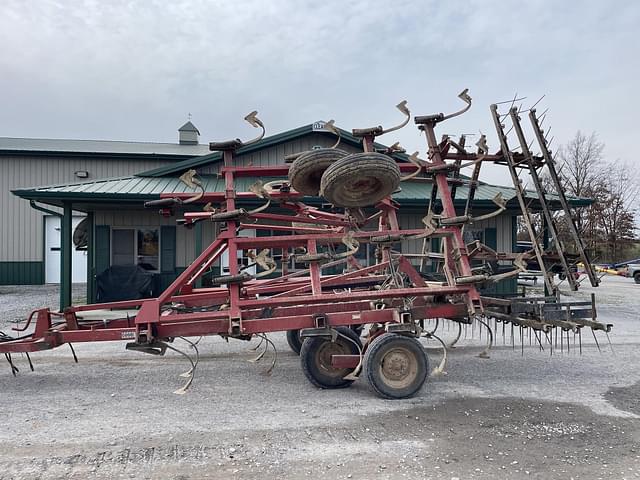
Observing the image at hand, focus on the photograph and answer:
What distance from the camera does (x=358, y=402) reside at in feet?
16.1

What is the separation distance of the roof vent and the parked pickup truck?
2363 centimetres

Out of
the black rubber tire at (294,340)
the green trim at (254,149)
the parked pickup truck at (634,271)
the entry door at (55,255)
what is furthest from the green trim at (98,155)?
the parked pickup truck at (634,271)

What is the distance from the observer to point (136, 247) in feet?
44.1

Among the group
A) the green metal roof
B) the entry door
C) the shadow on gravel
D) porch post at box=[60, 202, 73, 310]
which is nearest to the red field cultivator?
the shadow on gravel

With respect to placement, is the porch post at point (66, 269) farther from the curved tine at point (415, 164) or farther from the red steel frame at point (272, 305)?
the curved tine at point (415, 164)

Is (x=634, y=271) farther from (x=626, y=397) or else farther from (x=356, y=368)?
(x=356, y=368)

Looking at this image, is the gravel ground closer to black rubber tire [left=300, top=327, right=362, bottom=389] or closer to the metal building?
black rubber tire [left=300, top=327, right=362, bottom=389]

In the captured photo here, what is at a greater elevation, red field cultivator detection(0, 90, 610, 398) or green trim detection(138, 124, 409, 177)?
green trim detection(138, 124, 409, 177)

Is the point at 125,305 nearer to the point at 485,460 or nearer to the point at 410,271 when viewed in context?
the point at 410,271

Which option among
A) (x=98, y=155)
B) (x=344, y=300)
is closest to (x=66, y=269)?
(x=344, y=300)

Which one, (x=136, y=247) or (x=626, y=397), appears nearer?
(x=626, y=397)

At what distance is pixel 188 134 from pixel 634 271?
2429 centimetres

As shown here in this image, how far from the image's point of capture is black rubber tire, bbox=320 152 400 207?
16.2 ft

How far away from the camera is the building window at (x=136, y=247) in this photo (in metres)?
13.4
